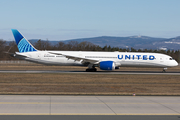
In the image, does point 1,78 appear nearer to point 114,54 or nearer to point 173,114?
point 114,54

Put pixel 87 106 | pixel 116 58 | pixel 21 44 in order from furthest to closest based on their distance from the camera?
pixel 21 44, pixel 116 58, pixel 87 106

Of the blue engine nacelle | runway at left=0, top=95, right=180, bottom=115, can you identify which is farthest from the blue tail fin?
runway at left=0, top=95, right=180, bottom=115

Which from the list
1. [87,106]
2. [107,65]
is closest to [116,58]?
[107,65]

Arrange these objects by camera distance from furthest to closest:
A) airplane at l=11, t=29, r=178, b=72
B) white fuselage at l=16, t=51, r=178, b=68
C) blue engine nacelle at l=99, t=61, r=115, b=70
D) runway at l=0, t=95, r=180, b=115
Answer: white fuselage at l=16, t=51, r=178, b=68 < airplane at l=11, t=29, r=178, b=72 < blue engine nacelle at l=99, t=61, r=115, b=70 < runway at l=0, t=95, r=180, b=115

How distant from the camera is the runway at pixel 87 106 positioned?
11.8m

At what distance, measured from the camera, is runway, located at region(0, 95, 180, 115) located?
11773 millimetres

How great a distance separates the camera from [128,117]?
431 inches

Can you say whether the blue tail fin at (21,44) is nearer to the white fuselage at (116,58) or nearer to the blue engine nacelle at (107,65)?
the white fuselage at (116,58)

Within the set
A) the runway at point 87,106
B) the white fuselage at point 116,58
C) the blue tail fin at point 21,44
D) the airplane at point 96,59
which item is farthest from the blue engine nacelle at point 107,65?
the runway at point 87,106

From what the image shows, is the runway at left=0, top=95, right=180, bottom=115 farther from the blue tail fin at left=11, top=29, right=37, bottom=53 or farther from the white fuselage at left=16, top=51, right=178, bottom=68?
the blue tail fin at left=11, top=29, right=37, bottom=53

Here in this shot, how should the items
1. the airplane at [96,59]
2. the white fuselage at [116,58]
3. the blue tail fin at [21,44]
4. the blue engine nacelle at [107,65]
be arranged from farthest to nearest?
the blue tail fin at [21,44] < the white fuselage at [116,58] < the airplane at [96,59] < the blue engine nacelle at [107,65]

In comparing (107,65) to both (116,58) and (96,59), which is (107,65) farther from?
(96,59)

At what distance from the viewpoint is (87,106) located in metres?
13.2

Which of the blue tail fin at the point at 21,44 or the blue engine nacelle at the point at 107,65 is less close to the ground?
the blue tail fin at the point at 21,44
